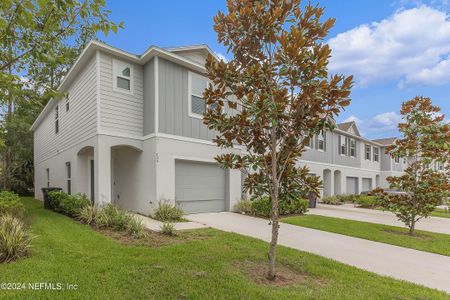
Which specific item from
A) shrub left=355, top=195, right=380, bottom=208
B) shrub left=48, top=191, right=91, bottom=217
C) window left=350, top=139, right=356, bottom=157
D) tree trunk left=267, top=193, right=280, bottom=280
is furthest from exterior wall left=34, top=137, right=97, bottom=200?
window left=350, top=139, right=356, bottom=157

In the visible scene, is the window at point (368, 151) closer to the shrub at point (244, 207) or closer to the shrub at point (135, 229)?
the shrub at point (244, 207)

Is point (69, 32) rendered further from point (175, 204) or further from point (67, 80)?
point (67, 80)

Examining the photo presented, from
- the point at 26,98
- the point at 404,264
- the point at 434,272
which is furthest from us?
the point at 404,264

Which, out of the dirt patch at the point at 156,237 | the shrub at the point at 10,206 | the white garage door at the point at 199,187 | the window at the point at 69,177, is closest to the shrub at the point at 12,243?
the dirt patch at the point at 156,237

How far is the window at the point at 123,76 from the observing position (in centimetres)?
1070

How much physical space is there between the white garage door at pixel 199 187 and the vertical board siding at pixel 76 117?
3702mm

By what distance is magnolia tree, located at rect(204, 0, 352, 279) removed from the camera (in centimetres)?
434

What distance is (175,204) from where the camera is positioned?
36.0ft

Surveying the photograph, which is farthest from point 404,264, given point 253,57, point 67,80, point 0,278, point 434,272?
point 67,80

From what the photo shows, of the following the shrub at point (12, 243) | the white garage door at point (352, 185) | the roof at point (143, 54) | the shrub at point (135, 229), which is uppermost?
the roof at point (143, 54)

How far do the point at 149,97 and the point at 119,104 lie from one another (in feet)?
3.71

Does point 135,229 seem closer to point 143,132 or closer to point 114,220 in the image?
point 114,220

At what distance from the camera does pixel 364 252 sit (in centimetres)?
679

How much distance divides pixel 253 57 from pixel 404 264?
5.24 m
